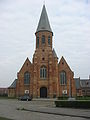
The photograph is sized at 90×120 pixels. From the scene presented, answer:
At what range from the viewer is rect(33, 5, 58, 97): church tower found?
6456 cm

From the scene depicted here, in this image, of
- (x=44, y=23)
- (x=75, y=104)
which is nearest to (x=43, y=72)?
(x=44, y=23)

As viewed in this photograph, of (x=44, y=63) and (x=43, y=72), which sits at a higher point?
(x=44, y=63)

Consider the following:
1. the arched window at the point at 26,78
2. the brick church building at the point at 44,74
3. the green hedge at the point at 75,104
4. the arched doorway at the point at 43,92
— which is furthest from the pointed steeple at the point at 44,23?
the green hedge at the point at 75,104

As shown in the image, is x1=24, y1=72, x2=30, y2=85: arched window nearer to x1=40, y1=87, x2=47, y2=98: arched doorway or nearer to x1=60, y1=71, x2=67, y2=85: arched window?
x1=40, y1=87, x2=47, y2=98: arched doorway

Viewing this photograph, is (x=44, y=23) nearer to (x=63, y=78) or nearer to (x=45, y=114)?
(x=63, y=78)

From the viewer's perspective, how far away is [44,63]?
219 ft

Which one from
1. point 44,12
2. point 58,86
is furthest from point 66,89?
point 44,12

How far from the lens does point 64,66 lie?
222 feet

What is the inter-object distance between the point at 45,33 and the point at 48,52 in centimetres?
639

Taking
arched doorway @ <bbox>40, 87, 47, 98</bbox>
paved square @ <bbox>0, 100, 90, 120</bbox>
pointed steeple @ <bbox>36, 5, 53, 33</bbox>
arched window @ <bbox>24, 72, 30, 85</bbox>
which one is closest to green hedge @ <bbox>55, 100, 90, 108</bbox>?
paved square @ <bbox>0, 100, 90, 120</bbox>

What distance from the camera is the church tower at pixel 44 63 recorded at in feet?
212

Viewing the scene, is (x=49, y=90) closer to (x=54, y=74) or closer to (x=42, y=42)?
(x=54, y=74)

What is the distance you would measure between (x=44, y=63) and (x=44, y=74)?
11.3 feet

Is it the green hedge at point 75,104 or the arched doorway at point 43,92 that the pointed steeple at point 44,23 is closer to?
the arched doorway at point 43,92
